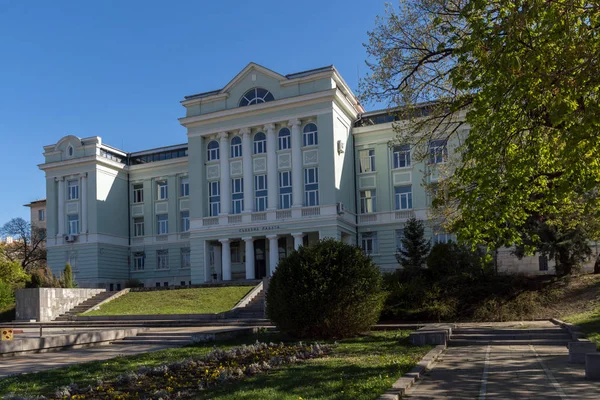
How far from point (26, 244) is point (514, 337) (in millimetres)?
66203

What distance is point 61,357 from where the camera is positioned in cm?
1717

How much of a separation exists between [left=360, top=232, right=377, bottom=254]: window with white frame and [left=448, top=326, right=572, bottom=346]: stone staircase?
28.4 m

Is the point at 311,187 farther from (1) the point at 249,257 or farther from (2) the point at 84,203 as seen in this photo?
(2) the point at 84,203

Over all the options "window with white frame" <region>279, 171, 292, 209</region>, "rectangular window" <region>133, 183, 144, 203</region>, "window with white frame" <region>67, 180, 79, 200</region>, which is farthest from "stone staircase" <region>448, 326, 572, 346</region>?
"window with white frame" <region>67, 180, 79, 200</region>

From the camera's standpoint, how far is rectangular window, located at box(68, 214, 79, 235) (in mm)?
54531

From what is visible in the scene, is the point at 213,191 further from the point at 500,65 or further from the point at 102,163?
the point at 500,65

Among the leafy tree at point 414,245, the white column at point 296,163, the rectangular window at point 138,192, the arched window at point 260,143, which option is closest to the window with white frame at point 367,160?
the white column at point 296,163

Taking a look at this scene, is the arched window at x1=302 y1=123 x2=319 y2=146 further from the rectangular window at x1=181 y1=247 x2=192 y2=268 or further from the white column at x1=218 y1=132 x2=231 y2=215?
the rectangular window at x1=181 y1=247 x2=192 y2=268

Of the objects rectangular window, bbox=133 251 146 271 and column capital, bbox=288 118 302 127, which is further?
rectangular window, bbox=133 251 146 271

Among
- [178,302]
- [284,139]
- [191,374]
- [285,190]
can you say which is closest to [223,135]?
[284,139]

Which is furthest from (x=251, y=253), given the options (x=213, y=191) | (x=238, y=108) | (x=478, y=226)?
(x=478, y=226)

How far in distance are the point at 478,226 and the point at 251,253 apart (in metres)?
33.5

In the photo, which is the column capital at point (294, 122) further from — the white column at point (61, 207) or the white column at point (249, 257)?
the white column at point (61, 207)

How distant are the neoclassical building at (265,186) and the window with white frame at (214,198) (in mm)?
82
